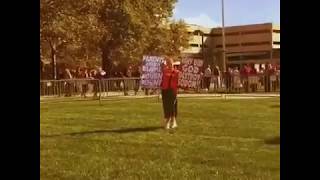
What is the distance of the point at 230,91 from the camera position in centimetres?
2886

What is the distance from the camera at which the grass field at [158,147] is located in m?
7.51

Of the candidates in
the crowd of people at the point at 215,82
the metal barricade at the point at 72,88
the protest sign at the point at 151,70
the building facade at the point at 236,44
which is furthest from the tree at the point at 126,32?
the protest sign at the point at 151,70

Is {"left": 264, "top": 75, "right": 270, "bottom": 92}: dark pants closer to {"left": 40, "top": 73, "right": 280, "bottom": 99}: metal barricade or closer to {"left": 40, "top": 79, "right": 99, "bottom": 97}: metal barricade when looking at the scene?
{"left": 40, "top": 73, "right": 280, "bottom": 99}: metal barricade

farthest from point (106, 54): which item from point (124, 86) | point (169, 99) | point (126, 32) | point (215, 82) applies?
point (169, 99)

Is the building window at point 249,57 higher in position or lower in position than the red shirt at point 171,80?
higher

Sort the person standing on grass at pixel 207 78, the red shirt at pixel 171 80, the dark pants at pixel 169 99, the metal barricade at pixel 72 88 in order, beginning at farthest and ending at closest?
1. the person standing on grass at pixel 207 78
2. the metal barricade at pixel 72 88
3. the dark pants at pixel 169 99
4. the red shirt at pixel 171 80

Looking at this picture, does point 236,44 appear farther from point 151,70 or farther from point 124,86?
point 151,70

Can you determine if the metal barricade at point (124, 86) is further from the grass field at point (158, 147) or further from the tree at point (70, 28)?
the grass field at point (158, 147)

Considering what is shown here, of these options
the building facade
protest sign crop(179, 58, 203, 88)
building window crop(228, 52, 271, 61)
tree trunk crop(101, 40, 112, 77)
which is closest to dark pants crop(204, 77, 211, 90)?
protest sign crop(179, 58, 203, 88)
